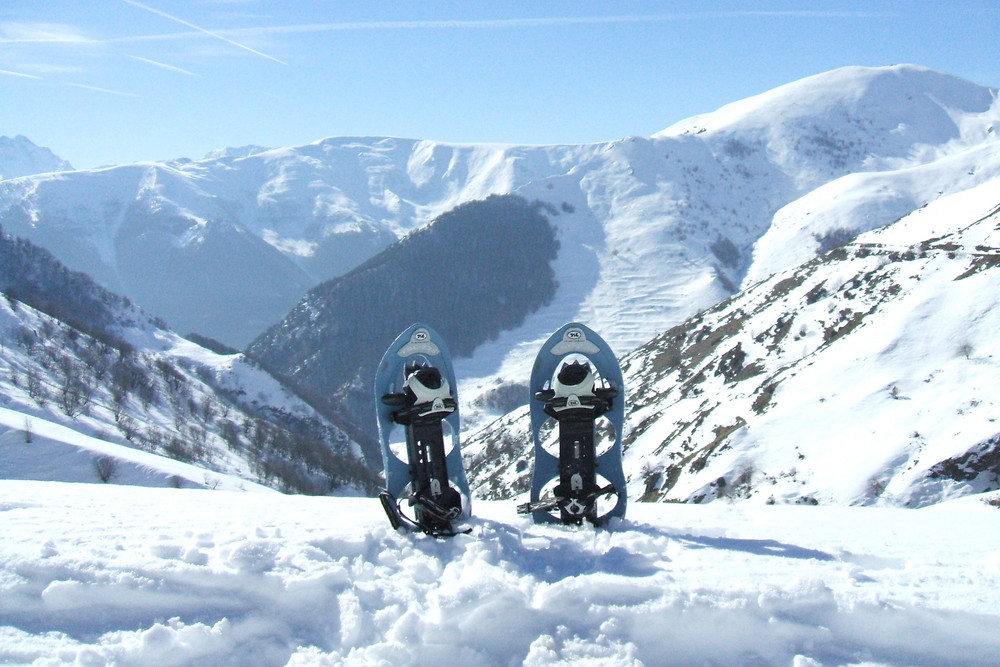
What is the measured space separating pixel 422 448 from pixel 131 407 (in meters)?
89.1

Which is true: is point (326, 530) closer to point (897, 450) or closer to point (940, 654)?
point (940, 654)

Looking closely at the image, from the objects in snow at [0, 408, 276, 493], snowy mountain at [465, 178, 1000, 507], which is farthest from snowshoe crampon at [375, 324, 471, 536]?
snow at [0, 408, 276, 493]

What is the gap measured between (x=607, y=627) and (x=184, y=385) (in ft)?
364

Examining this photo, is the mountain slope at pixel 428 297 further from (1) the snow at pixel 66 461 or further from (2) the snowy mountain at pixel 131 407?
(1) the snow at pixel 66 461

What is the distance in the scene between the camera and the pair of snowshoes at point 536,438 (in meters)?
7.99

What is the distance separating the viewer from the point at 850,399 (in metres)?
28.5

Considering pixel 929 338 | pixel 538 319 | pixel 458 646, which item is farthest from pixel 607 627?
pixel 538 319

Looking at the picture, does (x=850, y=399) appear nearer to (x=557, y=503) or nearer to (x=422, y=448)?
(x=557, y=503)

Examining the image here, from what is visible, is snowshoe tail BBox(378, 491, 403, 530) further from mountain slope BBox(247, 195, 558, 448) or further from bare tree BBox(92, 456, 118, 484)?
mountain slope BBox(247, 195, 558, 448)

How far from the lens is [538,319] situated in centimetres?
17750

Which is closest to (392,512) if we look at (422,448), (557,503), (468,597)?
(422,448)

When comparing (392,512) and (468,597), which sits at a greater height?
(392,512)

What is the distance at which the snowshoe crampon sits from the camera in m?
7.61

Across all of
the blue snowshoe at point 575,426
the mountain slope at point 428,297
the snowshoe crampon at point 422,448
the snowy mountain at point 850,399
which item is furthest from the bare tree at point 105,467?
the mountain slope at point 428,297
